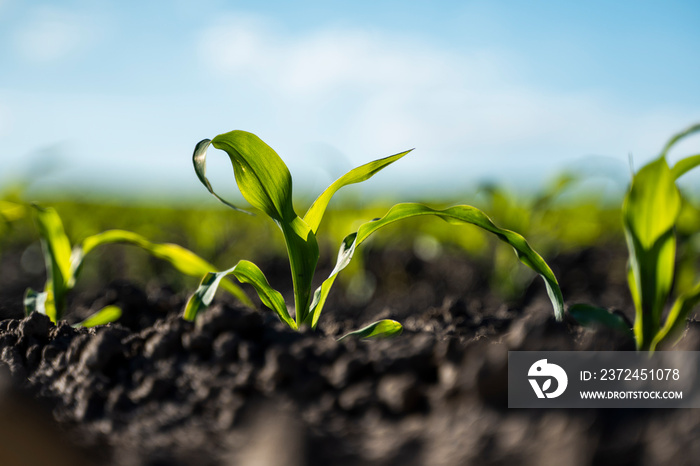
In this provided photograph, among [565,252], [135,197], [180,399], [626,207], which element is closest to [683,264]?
[626,207]

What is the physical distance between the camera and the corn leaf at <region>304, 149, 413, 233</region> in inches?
43.4

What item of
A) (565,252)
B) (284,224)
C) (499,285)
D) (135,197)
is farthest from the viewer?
(135,197)

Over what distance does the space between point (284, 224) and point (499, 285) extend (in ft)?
6.31

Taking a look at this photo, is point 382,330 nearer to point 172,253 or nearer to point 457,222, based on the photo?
point 457,222

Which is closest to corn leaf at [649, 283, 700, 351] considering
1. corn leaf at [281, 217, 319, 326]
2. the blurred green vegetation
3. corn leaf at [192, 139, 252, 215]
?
corn leaf at [281, 217, 319, 326]

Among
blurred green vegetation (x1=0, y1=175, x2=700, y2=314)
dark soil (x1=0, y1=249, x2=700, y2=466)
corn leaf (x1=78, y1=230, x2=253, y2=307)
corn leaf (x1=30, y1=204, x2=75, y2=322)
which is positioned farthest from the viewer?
blurred green vegetation (x1=0, y1=175, x2=700, y2=314)

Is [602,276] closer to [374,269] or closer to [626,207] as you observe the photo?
[374,269]

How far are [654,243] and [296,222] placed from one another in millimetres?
746

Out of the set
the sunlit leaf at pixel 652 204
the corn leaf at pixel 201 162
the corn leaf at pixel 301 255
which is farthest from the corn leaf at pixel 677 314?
the corn leaf at pixel 201 162

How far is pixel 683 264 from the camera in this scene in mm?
2029

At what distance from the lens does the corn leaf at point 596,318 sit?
111cm

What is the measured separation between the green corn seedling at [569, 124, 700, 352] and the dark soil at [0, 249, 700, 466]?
0.31ft

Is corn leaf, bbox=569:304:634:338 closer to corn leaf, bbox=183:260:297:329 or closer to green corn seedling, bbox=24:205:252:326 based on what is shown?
corn leaf, bbox=183:260:297:329

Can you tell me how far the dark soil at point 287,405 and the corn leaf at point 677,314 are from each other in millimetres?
83
